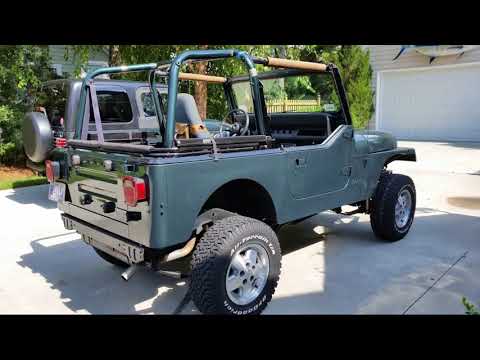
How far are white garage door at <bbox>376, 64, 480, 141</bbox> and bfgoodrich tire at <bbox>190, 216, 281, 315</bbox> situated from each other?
15.0 meters

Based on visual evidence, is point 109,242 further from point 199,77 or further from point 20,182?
point 20,182

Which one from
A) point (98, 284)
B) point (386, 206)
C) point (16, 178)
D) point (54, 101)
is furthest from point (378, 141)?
point (16, 178)

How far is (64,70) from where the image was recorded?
14.8 m

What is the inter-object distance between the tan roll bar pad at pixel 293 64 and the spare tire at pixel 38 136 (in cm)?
344

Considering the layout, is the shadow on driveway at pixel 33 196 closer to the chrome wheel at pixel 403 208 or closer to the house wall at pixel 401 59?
the chrome wheel at pixel 403 208

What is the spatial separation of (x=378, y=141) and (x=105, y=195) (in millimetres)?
3139

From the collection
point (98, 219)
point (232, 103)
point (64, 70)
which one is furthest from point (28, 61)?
point (98, 219)

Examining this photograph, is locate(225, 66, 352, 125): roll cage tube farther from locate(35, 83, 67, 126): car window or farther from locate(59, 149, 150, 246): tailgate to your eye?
locate(35, 83, 67, 126): car window

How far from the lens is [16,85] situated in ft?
37.9

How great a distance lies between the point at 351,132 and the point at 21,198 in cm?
626

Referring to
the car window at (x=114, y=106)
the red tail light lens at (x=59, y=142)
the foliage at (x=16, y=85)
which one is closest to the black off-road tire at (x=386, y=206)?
the car window at (x=114, y=106)

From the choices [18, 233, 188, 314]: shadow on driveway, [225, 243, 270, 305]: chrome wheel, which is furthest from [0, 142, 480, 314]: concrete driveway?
[225, 243, 270, 305]: chrome wheel
